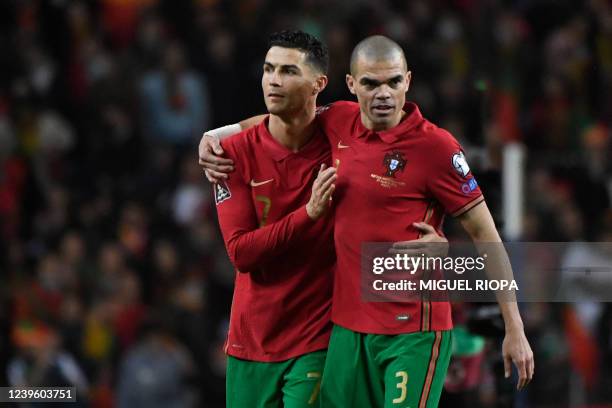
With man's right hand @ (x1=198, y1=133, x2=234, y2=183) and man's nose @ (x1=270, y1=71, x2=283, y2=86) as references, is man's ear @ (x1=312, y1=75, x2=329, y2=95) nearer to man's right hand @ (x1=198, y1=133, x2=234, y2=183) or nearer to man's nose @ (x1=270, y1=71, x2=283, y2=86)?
man's nose @ (x1=270, y1=71, x2=283, y2=86)

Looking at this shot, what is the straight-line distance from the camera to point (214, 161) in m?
6.44

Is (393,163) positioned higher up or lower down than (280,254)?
higher up

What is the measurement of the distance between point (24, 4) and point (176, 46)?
1.66 meters

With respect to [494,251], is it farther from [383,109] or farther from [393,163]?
[383,109]

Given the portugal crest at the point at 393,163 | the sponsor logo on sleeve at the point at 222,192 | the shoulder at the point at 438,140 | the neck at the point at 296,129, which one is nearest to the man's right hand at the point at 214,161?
the sponsor logo on sleeve at the point at 222,192

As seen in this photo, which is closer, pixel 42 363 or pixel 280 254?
pixel 280 254

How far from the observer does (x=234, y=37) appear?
521 inches

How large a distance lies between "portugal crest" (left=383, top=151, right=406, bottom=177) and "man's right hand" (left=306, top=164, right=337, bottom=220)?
Answer: 25 centimetres

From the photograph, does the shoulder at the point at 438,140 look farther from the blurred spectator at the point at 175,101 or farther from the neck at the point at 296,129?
the blurred spectator at the point at 175,101

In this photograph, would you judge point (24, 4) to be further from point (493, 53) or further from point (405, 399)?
point (405, 399)

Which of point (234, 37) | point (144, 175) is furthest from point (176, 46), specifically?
point (144, 175)

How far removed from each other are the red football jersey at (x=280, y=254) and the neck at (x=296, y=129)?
0.03 meters

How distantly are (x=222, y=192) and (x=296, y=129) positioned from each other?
1.49ft

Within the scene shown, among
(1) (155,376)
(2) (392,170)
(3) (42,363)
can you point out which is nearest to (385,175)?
(2) (392,170)
